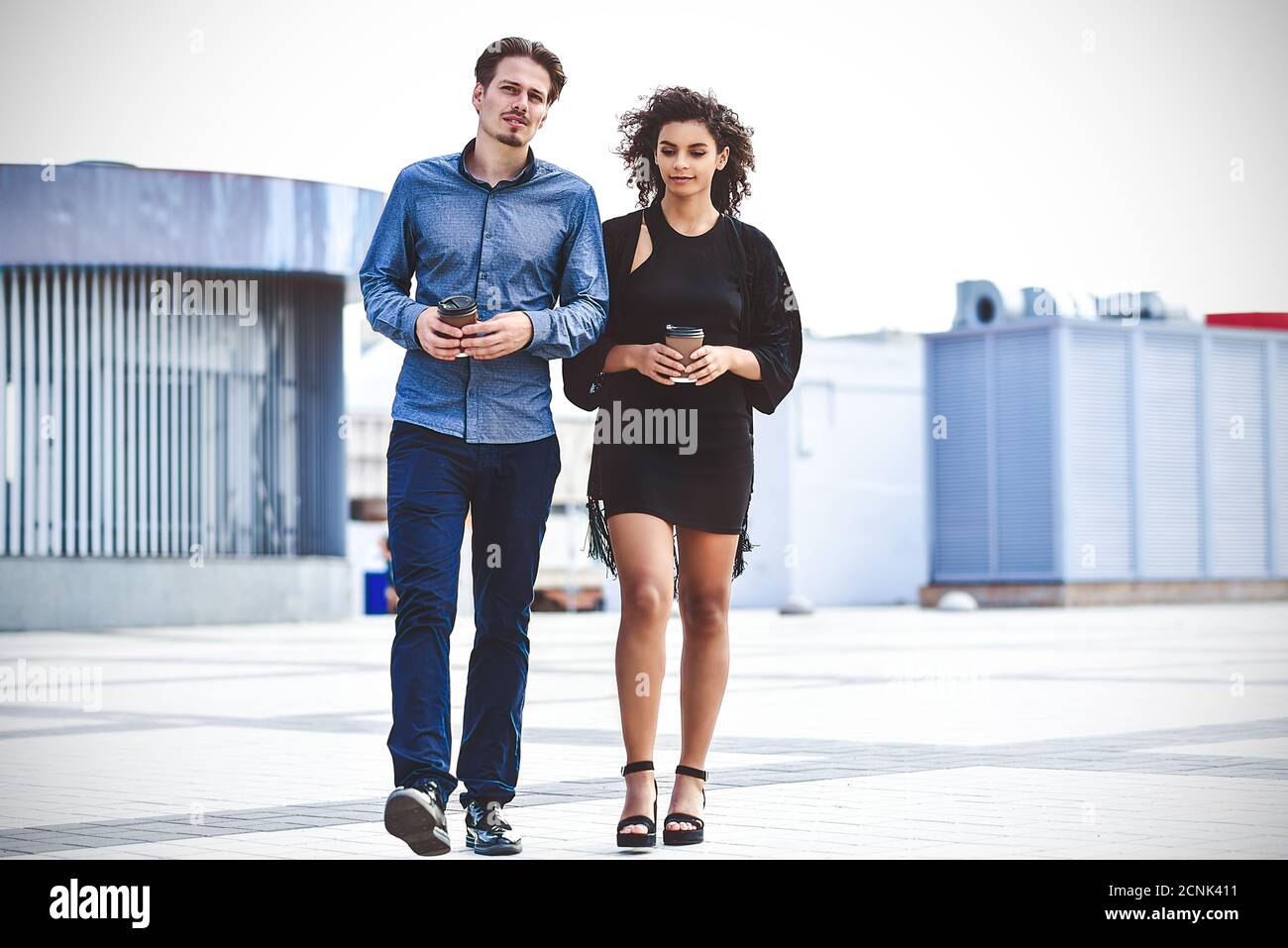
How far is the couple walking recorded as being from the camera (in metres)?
4.71

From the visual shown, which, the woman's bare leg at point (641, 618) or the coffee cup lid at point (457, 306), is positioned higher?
the coffee cup lid at point (457, 306)

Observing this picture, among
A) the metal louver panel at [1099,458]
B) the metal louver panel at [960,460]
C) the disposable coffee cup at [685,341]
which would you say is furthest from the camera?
the metal louver panel at [960,460]

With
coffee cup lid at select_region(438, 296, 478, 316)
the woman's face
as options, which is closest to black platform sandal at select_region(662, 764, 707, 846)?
coffee cup lid at select_region(438, 296, 478, 316)

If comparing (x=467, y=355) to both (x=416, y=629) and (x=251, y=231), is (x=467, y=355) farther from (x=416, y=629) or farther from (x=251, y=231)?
(x=251, y=231)

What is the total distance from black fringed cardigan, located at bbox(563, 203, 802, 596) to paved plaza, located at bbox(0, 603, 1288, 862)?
884 mm

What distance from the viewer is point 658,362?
4852 millimetres

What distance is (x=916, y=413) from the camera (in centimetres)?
3647

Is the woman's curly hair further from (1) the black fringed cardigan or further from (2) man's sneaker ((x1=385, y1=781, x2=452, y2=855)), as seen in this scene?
(2) man's sneaker ((x1=385, y1=781, x2=452, y2=855))

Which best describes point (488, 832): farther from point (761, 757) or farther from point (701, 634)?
point (761, 757)

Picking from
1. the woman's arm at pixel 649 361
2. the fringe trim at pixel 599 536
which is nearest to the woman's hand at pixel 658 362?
the woman's arm at pixel 649 361

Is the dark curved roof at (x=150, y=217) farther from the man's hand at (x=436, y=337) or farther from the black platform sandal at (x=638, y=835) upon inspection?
the black platform sandal at (x=638, y=835)

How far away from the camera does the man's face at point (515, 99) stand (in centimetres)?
481

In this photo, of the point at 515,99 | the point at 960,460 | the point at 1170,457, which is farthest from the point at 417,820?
the point at 1170,457
